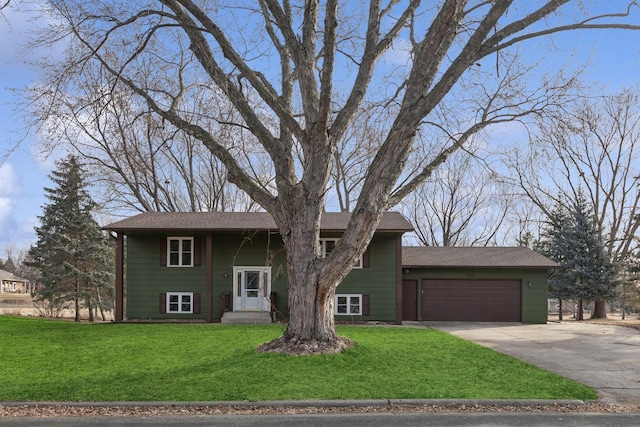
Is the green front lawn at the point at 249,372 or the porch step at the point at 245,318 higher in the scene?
the green front lawn at the point at 249,372

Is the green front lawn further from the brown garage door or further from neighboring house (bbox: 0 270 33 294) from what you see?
neighboring house (bbox: 0 270 33 294)

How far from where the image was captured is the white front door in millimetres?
21719

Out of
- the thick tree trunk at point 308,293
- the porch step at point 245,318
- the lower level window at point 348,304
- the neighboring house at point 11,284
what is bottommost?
the neighboring house at point 11,284

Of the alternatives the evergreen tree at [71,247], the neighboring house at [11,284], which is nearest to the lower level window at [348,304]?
the evergreen tree at [71,247]

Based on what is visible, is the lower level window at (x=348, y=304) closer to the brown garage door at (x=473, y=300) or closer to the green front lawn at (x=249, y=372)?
the brown garage door at (x=473, y=300)

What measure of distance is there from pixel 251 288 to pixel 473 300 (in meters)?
9.27

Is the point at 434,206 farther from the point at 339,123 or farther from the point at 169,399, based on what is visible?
the point at 169,399

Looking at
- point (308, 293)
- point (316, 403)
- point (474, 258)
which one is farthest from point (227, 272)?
point (316, 403)

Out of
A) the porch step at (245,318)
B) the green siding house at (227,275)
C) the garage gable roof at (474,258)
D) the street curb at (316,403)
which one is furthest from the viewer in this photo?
the garage gable roof at (474,258)

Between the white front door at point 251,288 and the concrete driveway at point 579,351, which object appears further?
the white front door at point 251,288

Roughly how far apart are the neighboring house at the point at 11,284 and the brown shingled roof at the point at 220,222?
53.2m

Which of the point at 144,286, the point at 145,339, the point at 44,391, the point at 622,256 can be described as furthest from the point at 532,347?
the point at 622,256

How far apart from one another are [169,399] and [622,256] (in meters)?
31.2

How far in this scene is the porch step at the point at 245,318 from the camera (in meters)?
20.5
